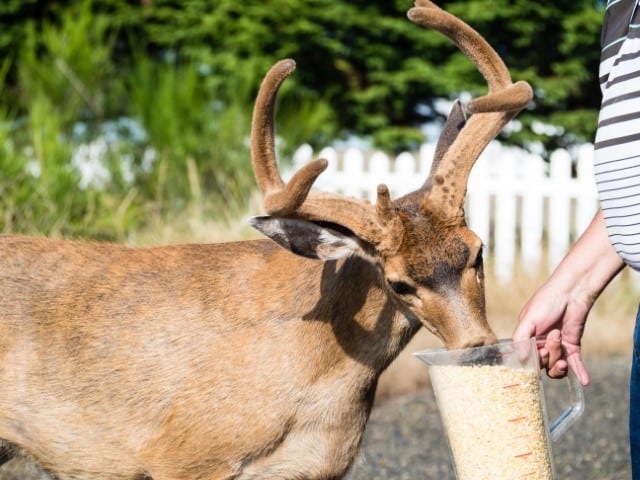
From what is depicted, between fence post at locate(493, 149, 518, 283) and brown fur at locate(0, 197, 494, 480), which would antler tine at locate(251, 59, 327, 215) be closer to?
brown fur at locate(0, 197, 494, 480)

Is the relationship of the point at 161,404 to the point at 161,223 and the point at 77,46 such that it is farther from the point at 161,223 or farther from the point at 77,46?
the point at 77,46

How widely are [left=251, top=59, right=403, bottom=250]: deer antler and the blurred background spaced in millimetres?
4339

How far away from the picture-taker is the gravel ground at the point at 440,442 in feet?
20.7

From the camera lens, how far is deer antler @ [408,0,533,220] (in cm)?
382

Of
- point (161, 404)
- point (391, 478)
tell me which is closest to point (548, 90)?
point (391, 478)

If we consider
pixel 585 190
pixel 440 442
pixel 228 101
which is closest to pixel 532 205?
pixel 585 190

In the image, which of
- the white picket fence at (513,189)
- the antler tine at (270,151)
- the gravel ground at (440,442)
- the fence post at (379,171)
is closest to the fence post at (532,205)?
the white picket fence at (513,189)

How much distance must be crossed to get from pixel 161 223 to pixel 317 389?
5887 millimetres

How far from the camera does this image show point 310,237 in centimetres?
395

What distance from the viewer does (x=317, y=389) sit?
163 inches

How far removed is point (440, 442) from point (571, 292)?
366 centimetres

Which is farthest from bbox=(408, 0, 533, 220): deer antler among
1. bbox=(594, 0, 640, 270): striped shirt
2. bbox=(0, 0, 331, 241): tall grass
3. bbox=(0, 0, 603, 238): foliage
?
bbox=(0, 0, 603, 238): foliage

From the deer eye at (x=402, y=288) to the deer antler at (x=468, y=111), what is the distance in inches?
11.1

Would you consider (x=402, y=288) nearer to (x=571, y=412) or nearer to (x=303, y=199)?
(x=303, y=199)
